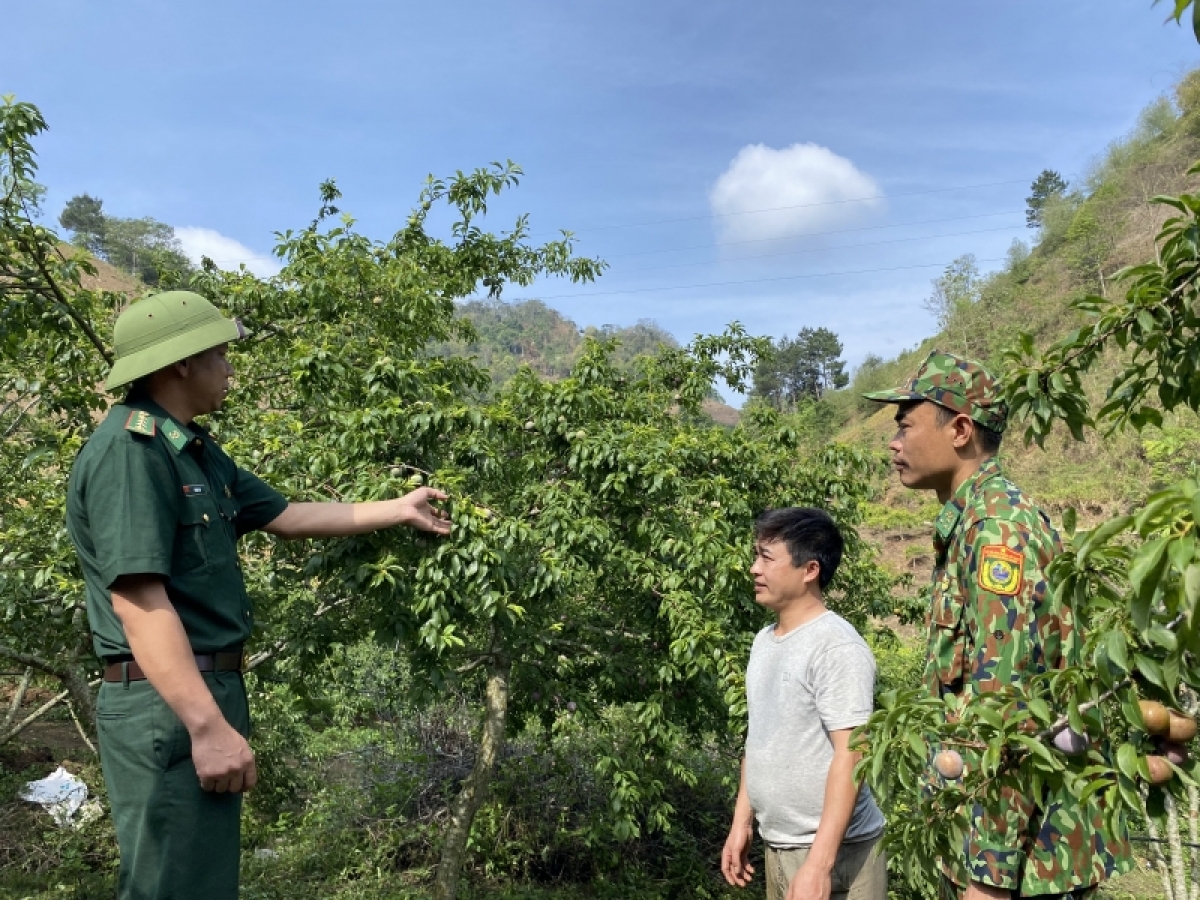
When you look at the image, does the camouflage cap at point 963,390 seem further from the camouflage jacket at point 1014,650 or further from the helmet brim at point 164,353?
the helmet brim at point 164,353

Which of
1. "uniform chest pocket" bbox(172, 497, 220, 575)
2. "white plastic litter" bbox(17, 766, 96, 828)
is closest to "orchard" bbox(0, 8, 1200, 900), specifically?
"uniform chest pocket" bbox(172, 497, 220, 575)

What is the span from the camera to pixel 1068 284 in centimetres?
3325

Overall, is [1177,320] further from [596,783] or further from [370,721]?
[370,721]

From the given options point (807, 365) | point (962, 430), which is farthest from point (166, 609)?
point (807, 365)

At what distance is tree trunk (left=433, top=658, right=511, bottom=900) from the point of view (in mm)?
4688

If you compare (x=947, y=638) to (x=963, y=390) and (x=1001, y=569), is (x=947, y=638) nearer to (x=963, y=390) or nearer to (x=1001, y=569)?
(x=1001, y=569)

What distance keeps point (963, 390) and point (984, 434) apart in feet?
0.39

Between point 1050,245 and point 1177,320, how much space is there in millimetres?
44096

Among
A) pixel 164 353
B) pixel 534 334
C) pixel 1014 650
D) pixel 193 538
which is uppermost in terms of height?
pixel 534 334

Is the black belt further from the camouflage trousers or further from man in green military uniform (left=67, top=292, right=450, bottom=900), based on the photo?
the camouflage trousers

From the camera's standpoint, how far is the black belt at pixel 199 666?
5.11ft

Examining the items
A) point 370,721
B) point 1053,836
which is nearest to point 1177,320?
point 1053,836

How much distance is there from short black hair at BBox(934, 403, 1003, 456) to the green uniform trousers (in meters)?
1.72

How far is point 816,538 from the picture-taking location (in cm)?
214
